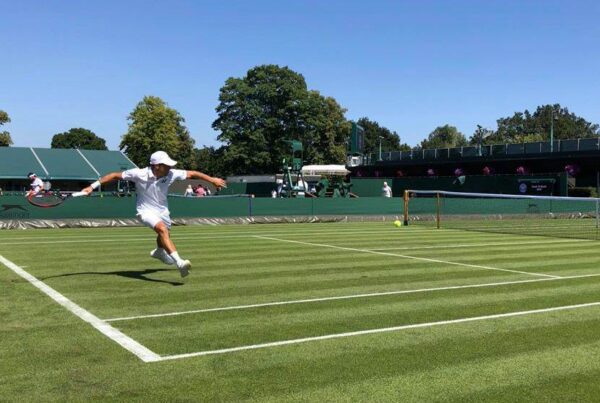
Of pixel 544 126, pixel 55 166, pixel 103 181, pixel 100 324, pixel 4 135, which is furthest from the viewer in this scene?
pixel 544 126

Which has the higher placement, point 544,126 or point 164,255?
point 544,126

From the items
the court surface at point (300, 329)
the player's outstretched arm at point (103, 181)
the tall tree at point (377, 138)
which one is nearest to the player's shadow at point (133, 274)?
the court surface at point (300, 329)

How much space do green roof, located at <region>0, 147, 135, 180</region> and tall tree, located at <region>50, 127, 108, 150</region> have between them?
6451 centimetres

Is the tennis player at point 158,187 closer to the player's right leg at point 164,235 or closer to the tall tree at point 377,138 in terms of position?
the player's right leg at point 164,235

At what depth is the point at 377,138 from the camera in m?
164

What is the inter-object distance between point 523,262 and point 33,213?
19.8 meters

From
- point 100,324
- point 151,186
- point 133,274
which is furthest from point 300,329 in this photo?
point 133,274

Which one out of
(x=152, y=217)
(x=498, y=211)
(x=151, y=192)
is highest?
(x=151, y=192)

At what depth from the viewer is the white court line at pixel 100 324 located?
218 inches

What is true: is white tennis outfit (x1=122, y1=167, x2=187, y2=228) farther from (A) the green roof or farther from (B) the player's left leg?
(A) the green roof

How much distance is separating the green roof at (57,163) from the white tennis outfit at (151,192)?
1671 inches

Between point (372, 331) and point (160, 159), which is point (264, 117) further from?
point (372, 331)

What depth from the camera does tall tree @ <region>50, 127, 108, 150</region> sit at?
116 metres

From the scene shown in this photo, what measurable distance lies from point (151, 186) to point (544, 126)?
162 meters
